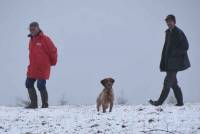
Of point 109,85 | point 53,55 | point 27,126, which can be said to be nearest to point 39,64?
point 53,55

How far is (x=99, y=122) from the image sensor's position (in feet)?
46.7

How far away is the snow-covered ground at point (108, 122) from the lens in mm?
13172

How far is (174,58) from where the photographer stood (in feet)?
61.3

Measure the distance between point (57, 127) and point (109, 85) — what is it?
4.12 metres

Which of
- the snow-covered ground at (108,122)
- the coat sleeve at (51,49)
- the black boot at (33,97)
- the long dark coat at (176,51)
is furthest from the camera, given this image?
the coat sleeve at (51,49)

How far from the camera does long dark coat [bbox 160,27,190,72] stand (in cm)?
1858

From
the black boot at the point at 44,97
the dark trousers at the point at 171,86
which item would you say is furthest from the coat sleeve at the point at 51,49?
the dark trousers at the point at 171,86

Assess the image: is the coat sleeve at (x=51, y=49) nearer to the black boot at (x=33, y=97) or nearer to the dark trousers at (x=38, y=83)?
the dark trousers at (x=38, y=83)

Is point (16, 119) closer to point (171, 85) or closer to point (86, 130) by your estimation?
point (86, 130)

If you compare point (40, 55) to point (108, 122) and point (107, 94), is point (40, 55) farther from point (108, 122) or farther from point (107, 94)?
point (108, 122)

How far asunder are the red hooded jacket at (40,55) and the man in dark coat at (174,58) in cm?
334

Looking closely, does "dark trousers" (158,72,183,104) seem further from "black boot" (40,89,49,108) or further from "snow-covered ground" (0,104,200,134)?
"black boot" (40,89,49,108)

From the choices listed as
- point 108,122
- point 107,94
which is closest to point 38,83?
point 107,94

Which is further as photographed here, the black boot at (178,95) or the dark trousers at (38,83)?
the dark trousers at (38,83)
